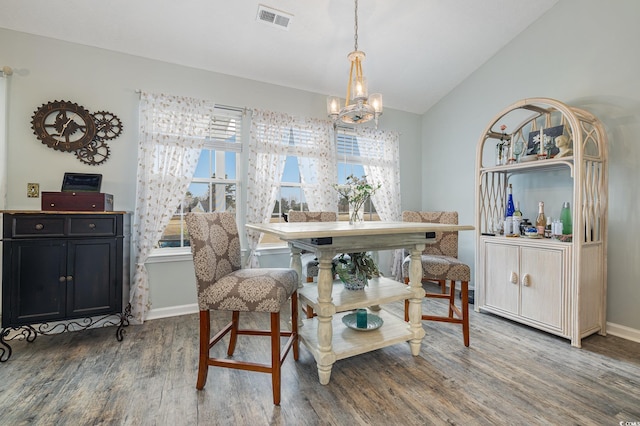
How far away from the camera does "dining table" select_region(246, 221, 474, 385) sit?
181 centimetres

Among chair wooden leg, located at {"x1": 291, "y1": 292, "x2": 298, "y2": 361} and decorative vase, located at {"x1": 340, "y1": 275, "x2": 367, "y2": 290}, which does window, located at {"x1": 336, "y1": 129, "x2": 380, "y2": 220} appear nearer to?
decorative vase, located at {"x1": 340, "y1": 275, "x2": 367, "y2": 290}

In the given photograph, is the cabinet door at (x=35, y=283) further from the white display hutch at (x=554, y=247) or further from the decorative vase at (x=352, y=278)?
the white display hutch at (x=554, y=247)

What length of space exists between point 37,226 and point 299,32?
9.43 ft

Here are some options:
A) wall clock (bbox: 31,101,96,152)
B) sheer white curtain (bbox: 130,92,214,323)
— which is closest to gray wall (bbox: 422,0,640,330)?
sheer white curtain (bbox: 130,92,214,323)

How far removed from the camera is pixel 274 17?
2.75 meters

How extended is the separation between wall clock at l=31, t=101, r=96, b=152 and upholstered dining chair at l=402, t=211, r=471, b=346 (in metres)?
3.20

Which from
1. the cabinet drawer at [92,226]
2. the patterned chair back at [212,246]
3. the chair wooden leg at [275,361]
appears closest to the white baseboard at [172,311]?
the cabinet drawer at [92,226]

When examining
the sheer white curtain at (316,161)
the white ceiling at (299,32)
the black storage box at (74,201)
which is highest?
the white ceiling at (299,32)

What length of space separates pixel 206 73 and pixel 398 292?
305 cm

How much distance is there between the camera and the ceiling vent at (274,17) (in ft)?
8.72

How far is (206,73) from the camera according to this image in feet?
10.7

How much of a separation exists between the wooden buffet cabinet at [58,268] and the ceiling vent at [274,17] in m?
2.21

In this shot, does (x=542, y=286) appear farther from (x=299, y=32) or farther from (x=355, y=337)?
(x=299, y=32)

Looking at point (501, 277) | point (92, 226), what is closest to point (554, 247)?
point (501, 277)
